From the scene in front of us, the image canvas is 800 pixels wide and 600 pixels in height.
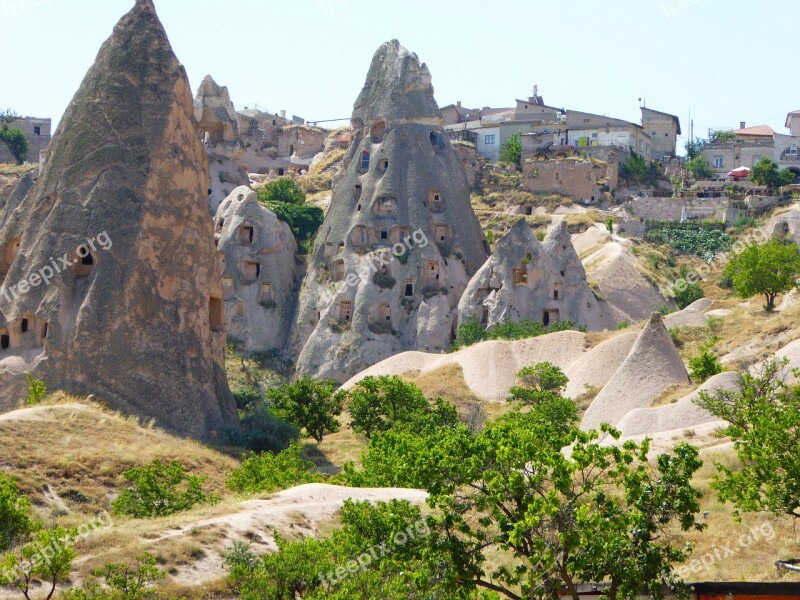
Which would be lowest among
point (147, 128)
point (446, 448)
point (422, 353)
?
point (422, 353)

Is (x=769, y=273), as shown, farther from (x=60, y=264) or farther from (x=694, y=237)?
(x=60, y=264)

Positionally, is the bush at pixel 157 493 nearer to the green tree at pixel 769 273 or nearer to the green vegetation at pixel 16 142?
the green tree at pixel 769 273

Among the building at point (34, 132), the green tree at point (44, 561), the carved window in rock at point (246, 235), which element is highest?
the building at point (34, 132)

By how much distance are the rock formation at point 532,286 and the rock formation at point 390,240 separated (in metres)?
1.92

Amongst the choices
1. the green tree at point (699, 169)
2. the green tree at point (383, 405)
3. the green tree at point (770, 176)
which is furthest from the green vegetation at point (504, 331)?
the green tree at point (699, 169)

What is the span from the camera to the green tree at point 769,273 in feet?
164

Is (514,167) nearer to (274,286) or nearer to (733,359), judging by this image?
(274,286)

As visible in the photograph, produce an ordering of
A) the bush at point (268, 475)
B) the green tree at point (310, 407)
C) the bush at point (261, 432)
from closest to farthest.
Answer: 1. the bush at point (268, 475)
2. the bush at point (261, 432)
3. the green tree at point (310, 407)

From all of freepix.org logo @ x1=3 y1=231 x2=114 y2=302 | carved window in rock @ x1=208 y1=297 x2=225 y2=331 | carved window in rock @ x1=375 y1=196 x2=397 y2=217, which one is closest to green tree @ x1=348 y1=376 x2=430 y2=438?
carved window in rock @ x1=208 y1=297 x2=225 y2=331

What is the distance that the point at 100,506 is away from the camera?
27.9m

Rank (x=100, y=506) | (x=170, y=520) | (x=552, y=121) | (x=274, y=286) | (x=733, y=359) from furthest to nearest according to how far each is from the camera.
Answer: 1. (x=552, y=121)
2. (x=274, y=286)
3. (x=733, y=359)
4. (x=100, y=506)
5. (x=170, y=520)

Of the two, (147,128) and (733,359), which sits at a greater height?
(147,128)

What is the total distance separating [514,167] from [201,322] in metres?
44.2

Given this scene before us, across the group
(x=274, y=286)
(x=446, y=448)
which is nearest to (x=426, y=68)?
(x=274, y=286)
